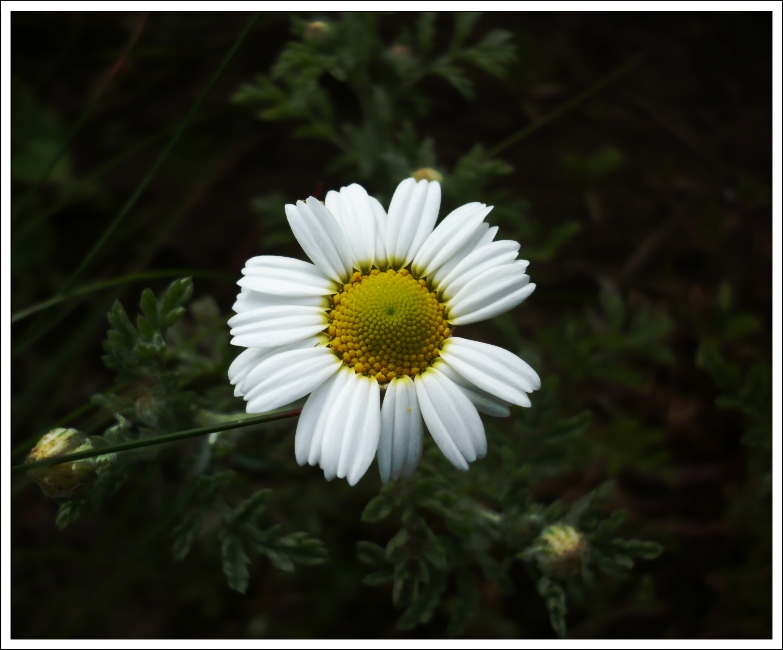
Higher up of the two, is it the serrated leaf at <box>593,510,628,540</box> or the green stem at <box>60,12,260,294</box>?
the green stem at <box>60,12,260,294</box>

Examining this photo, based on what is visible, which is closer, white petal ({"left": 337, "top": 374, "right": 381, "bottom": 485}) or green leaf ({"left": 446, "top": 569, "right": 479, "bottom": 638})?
white petal ({"left": 337, "top": 374, "right": 381, "bottom": 485})

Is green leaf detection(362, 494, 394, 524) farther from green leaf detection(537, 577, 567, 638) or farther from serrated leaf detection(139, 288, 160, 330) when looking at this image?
serrated leaf detection(139, 288, 160, 330)

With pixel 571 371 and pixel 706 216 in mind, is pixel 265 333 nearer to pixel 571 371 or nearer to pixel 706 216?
pixel 571 371

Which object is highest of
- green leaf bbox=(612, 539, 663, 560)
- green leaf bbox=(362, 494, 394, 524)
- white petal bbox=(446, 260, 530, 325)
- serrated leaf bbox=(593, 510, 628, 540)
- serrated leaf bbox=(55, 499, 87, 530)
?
white petal bbox=(446, 260, 530, 325)

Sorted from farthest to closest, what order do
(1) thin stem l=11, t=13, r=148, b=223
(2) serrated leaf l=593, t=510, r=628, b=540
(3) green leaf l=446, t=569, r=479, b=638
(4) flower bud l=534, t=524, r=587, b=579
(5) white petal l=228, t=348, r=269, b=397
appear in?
(1) thin stem l=11, t=13, r=148, b=223, (3) green leaf l=446, t=569, r=479, b=638, (2) serrated leaf l=593, t=510, r=628, b=540, (4) flower bud l=534, t=524, r=587, b=579, (5) white petal l=228, t=348, r=269, b=397

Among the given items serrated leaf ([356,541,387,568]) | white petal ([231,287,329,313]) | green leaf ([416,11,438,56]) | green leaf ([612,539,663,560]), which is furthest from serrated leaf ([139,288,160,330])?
green leaf ([612,539,663,560])

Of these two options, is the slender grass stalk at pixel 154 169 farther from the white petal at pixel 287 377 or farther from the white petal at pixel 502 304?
the white petal at pixel 502 304

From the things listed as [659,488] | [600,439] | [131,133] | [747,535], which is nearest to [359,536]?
[600,439]
